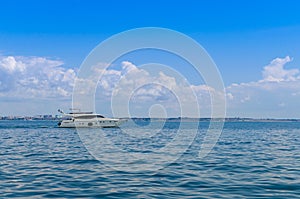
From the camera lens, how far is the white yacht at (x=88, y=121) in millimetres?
126875

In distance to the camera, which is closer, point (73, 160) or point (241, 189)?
point (241, 189)

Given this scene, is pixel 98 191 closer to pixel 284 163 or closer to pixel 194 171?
pixel 194 171

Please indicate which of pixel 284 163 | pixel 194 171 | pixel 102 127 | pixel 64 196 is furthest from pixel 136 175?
pixel 102 127

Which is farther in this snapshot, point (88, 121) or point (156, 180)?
point (88, 121)

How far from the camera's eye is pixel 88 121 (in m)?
126

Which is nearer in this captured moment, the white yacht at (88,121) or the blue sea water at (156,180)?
the blue sea water at (156,180)

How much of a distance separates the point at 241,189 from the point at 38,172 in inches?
576

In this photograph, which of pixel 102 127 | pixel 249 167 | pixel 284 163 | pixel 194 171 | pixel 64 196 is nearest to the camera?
pixel 64 196

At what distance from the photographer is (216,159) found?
34.9 metres

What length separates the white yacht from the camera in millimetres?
126875

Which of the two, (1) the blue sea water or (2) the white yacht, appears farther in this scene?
(2) the white yacht

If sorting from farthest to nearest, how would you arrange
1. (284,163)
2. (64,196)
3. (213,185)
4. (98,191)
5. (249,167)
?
1. (284,163)
2. (249,167)
3. (213,185)
4. (98,191)
5. (64,196)

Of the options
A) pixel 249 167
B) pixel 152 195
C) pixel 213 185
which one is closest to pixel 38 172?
pixel 152 195

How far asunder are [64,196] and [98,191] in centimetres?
207
